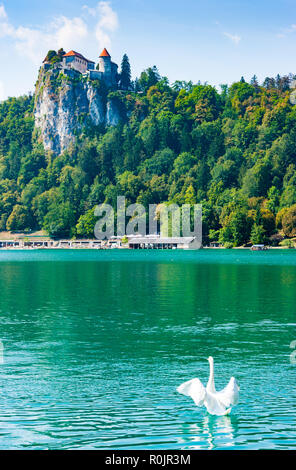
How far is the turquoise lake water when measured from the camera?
1592 centimetres

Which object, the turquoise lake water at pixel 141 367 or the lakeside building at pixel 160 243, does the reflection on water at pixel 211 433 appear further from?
the lakeside building at pixel 160 243

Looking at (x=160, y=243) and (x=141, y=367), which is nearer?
(x=141, y=367)

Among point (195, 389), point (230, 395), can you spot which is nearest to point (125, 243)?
point (230, 395)

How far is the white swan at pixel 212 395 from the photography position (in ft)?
54.9

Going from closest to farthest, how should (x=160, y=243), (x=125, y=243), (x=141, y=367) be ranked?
(x=141, y=367) < (x=160, y=243) < (x=125, y=243)

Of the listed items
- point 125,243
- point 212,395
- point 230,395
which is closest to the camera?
point 230,395

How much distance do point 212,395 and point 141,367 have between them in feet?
22.3

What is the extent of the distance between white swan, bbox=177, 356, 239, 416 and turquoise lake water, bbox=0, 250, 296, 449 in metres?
0.32

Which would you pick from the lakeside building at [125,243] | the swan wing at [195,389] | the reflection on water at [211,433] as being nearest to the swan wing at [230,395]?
the reflection on water at [211,433]

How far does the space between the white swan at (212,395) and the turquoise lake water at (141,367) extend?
1.05 feet

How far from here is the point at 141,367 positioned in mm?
23531

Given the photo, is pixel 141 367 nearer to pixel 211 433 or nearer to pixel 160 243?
pixel 211 433
